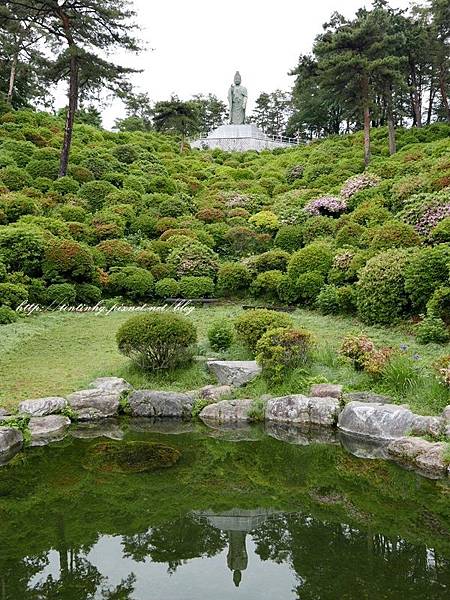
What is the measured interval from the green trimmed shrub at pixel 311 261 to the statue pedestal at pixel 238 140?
89.3 ft

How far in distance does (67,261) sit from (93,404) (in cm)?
757

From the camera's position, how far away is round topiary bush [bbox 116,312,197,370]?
28.9 feet

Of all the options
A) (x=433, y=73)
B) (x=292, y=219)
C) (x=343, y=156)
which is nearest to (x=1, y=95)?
(x=343, y=156)

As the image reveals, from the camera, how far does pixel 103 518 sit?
16.9ft

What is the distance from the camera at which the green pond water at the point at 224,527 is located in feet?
13.4

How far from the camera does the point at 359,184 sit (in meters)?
19.6

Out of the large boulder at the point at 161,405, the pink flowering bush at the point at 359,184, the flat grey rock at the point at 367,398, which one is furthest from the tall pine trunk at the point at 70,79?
the flat grey rock at the point at 367,398

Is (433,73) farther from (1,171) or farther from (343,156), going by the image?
(1,171)

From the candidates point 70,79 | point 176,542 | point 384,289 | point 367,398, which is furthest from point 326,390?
point 70,79

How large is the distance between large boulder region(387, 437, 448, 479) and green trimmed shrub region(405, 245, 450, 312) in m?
4.82

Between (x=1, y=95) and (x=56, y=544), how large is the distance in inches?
1351

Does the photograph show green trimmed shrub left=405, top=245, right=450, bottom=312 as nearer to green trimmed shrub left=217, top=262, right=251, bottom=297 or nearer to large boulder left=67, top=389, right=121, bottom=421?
green trimmed shrub left=217, top=262, right=251, bottom=297

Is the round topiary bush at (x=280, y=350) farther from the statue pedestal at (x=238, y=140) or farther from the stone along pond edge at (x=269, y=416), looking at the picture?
the statue pedestal at (x=238, y=140)

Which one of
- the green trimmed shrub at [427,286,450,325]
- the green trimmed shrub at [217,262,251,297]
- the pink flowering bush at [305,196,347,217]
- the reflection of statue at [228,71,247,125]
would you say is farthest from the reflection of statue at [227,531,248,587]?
the reflection of statue at [228,71,247,125]
